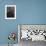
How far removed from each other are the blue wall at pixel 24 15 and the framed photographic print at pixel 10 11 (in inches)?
3.7

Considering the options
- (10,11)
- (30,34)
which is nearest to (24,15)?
(10,11)

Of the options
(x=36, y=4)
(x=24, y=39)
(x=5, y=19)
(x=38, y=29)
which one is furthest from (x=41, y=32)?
(x=5, y=19)

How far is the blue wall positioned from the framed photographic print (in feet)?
0.31

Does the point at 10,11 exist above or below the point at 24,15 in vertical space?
above

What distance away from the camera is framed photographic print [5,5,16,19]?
3.97 meters

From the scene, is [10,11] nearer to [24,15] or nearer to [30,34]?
[24,15]

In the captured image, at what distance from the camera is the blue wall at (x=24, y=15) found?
3949 millimetres

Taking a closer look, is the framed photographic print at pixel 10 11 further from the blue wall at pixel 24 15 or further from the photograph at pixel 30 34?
the photograph at pixel 30 34

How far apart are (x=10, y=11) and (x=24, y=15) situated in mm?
460

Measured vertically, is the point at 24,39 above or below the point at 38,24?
below

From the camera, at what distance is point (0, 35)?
156 inches

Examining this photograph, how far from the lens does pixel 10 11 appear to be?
3.98m

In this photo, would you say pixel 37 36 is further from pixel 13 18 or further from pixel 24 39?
pixel 13 18

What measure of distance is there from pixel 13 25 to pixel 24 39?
1.89 ft
